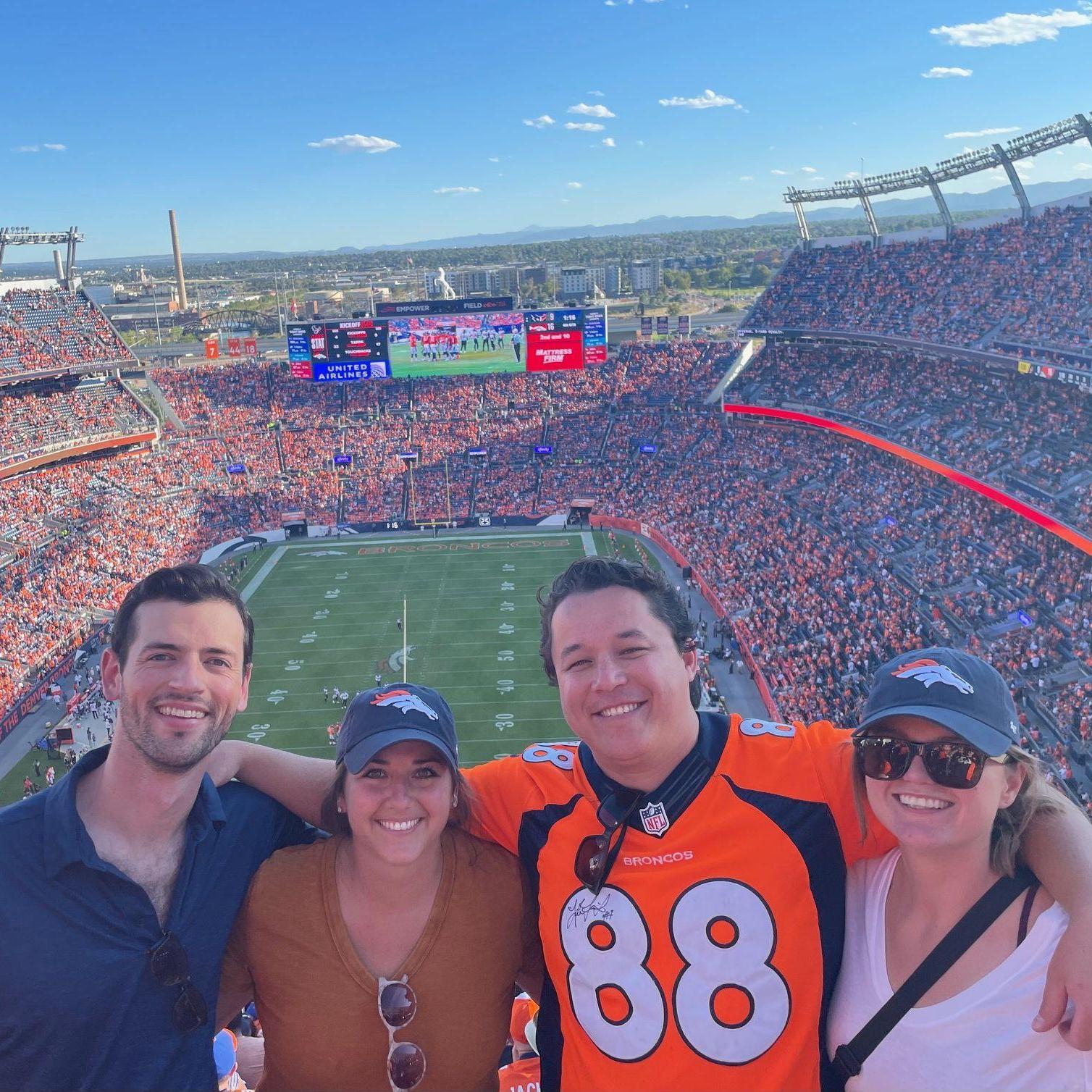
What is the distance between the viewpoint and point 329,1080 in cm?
276

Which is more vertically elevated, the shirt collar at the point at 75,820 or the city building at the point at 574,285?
the city building at the point at 574,285

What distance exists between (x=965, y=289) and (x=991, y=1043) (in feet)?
128

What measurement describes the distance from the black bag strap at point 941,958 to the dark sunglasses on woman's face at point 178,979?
2.00 metres

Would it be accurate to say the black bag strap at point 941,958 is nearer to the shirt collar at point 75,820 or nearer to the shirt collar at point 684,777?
the shirt collar at point 684,777

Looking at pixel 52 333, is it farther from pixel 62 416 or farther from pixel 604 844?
pixel 604 844

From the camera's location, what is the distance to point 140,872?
2771 millimetres

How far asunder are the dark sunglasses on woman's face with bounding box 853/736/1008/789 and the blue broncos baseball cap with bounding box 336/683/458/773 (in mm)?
1338

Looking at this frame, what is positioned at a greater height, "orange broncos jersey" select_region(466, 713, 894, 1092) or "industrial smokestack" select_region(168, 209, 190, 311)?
"industrial smokestack" select_region(168, 209, 190, 311)

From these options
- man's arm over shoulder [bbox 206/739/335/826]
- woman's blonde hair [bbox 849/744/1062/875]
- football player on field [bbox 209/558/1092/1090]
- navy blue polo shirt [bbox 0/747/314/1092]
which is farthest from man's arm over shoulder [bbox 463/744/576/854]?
woman's blonde hair [bbox 849/744/1062/875]

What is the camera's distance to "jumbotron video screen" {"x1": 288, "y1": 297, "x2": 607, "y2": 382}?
145 ft

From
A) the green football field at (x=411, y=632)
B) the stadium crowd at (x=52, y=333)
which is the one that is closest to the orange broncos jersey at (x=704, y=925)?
the green football field at (x=411, y=632)

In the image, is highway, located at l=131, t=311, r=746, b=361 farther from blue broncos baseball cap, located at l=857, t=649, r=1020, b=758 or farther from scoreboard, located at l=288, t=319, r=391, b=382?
blue broncos baseball cap, located at l=857, t=649, r=1020, b=758

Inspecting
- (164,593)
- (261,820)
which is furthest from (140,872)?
(164,593)
